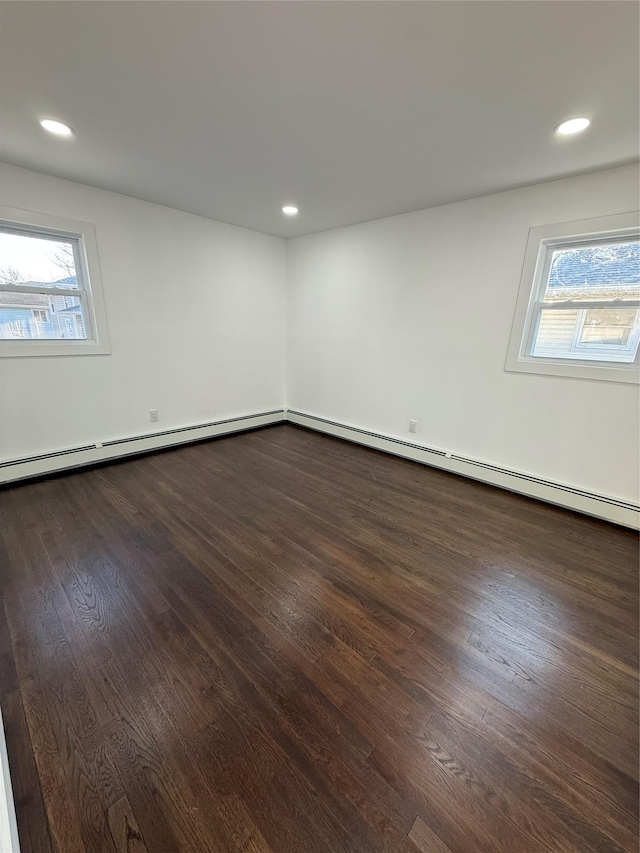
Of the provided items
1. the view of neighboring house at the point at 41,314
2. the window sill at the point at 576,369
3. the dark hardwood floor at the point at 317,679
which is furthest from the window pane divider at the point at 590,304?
the view of neighboring house at the point at 41,314

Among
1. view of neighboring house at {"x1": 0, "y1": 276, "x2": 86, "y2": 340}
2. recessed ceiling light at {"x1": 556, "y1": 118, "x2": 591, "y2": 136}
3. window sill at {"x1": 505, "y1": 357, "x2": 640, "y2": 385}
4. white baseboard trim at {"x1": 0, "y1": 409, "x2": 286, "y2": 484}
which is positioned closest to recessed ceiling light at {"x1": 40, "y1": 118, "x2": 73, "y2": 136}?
view of neighboring house at {"x1": 0, "y1": 276, "x2": 86, "y2": 340}

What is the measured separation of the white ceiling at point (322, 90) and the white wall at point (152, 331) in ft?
1.65

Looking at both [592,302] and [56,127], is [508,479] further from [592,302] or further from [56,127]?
[56,127]

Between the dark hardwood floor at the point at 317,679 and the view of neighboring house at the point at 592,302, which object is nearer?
the dark hardwood floor at the point at 317,679

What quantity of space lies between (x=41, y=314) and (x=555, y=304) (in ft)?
14.1

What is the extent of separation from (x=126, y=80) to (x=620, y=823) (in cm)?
340

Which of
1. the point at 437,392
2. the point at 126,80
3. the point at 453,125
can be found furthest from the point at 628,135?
the point at 126,80

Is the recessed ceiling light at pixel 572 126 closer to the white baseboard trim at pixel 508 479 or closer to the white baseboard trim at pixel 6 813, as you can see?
the white baseboard trim at pixel 508 479

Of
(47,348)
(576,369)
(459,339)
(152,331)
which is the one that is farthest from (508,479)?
(47,348)

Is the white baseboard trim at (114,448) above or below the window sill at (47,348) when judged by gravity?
below

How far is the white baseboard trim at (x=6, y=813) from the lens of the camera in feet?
2.69

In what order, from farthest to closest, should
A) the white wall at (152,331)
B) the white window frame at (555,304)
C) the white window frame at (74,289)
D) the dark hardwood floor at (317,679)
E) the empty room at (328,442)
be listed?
the white wall at (152,331), the white window frame at (74,289), the white window frame at (555,304), the empty room at (328,442), the dark hardwood floor at (317,679)

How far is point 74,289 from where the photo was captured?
2.98 m

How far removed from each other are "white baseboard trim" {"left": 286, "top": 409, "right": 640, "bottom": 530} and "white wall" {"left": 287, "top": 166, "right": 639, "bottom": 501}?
0.07 metres
